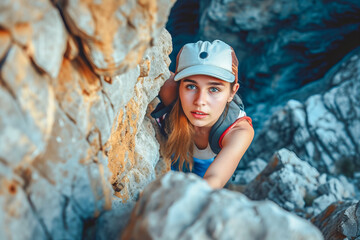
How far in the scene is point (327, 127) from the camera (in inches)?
167

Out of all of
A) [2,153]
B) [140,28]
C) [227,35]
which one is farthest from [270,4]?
[2,153]

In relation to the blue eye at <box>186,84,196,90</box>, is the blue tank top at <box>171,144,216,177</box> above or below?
below

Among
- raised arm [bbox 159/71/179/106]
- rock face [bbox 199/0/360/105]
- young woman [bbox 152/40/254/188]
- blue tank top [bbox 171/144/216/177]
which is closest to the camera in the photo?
young woman [bbox 152/40/254/188]

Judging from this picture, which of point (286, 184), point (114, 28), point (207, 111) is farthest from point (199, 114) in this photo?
point (286, 184)

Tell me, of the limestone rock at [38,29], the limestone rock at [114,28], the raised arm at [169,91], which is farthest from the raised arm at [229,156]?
the limestone rock at [38,29]

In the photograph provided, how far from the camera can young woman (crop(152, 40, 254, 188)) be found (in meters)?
1.50

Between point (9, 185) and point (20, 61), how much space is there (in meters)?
0.26

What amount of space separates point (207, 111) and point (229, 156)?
0.98ft

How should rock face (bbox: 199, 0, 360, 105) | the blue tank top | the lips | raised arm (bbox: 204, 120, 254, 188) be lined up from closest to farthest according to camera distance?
raised arm (bbox: 204, 120, 254, 188)
the lips
the blue tank top
rock face (bbox: 199, 0, 360, 105)

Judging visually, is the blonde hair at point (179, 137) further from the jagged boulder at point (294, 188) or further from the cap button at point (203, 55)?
the jagged boulder at point (294, 188)

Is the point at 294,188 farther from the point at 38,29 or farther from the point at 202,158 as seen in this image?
the point at 38,29

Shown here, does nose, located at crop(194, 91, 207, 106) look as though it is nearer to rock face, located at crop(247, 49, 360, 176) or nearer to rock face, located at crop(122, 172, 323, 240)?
rock face, located at crop(122, 172, 323, 240)

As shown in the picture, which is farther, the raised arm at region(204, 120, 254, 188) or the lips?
the lips

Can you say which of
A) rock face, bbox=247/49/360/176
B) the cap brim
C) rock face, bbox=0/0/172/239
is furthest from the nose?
rock face, bbox=247/49/360/176
